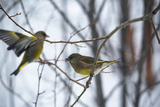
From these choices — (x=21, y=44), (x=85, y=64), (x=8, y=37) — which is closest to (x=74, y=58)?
(x=85, y=64)

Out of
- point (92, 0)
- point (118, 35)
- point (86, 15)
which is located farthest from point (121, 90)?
point (92, 0)

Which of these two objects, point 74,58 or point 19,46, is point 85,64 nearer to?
point 74,58

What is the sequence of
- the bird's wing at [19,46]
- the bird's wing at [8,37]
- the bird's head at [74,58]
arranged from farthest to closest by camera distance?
the bird's head at [74,58] → the bird's wing at [8,37] → the bird's wing at [19,46]

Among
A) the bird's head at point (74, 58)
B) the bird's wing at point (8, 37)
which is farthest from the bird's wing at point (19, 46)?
the bird's head at point (74, 58)

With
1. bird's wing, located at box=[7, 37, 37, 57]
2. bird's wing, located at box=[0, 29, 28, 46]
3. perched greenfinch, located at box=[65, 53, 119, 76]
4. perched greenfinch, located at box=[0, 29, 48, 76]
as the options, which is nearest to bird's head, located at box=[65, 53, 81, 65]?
perched greenfinch, located at box=[65, 53, 119, 76]

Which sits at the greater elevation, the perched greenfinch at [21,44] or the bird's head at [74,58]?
the bird's head at [74,58]

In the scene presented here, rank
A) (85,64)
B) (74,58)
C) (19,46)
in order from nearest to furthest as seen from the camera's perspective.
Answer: (19,46), (85,64), (74,58)

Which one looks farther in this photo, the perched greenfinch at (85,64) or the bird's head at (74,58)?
the bird's head at (74,58)

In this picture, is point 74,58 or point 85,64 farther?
point 74,58

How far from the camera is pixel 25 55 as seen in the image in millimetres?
3623

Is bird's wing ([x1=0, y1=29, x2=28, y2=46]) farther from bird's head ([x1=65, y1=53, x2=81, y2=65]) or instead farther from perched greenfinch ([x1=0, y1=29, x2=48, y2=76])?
bird's head ([x1=65, y1=53, x2=81, y2=65])

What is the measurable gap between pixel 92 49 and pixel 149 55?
5.84 ft

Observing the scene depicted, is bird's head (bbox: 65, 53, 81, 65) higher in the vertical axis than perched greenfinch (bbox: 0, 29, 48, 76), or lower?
higher

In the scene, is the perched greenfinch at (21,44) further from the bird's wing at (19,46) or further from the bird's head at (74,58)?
the bird's head at (74,58)
